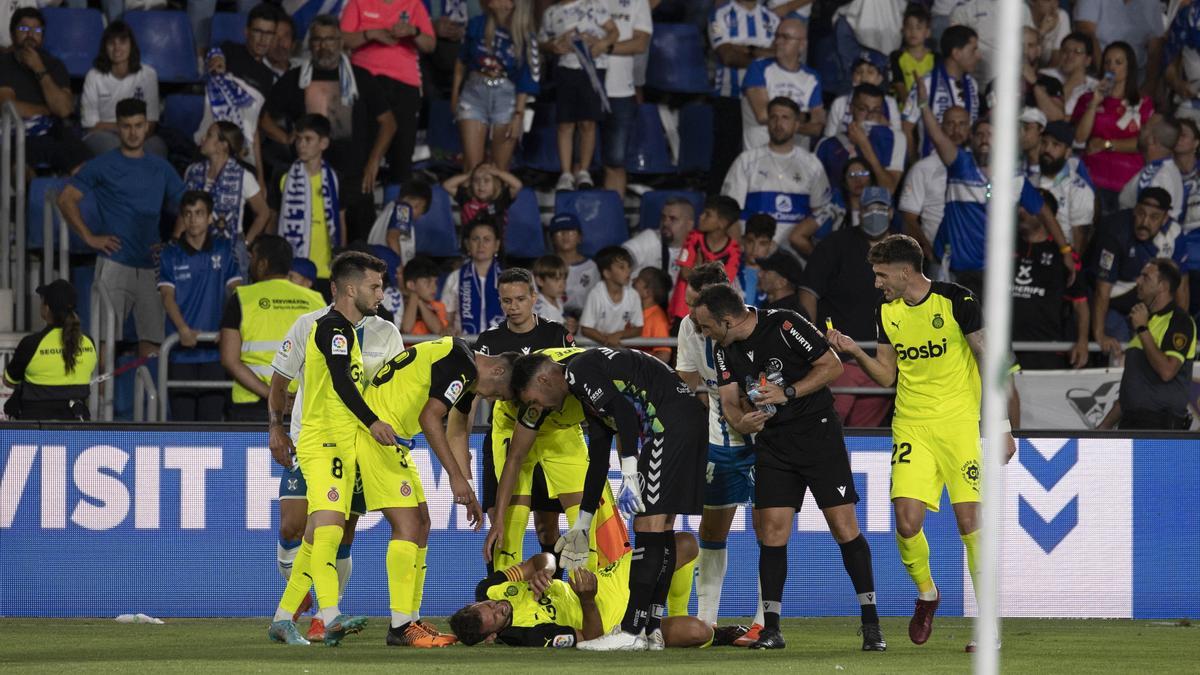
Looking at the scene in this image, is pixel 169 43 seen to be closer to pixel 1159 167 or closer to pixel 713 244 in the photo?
pixel 713 244

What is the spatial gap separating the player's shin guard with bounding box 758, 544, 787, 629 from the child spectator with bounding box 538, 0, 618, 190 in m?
7.04

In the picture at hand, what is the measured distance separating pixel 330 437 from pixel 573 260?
5.65 metres

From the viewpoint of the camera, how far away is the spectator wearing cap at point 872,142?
15055 mm

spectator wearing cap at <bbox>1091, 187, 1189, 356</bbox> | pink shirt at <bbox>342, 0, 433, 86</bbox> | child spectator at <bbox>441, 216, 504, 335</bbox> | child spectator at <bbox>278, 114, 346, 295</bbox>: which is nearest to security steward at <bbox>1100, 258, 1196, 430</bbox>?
spectator wearing cap at <bbox>1091, 187, 1189, 356</bbox>

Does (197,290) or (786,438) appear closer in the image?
(786,438)

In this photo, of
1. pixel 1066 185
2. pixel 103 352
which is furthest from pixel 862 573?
pixel 1066 185

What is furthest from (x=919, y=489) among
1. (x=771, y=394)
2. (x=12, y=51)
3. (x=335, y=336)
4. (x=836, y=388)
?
(x=12, y=51)

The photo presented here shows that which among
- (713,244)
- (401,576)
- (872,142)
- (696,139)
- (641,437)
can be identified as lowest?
(401,576)

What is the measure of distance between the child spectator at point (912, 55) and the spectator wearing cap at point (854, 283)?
103 inches

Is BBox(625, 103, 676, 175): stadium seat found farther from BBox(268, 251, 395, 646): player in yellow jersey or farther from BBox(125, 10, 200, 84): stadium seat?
BBox(268, 251, 395, 646): player in yellow jersey

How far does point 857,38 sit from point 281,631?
975cm

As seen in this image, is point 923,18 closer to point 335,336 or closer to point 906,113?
point 906,113

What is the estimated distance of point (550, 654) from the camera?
336 inches

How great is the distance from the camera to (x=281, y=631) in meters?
9.18
